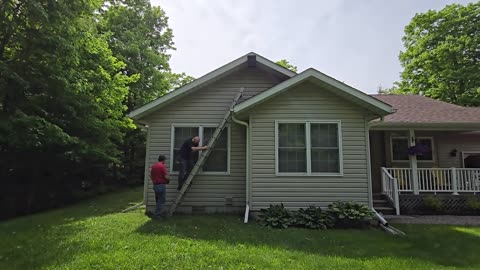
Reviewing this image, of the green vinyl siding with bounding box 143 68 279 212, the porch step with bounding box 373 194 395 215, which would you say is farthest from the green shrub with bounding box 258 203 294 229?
the porch step with bounding box 373 194 395 215

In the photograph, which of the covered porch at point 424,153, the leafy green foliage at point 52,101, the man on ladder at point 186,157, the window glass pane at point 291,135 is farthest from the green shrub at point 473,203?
the leafy green foliage at point 52,101

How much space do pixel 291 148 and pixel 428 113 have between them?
19.7 feet

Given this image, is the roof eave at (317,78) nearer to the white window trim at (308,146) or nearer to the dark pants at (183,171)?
the white window trim at (308,146)

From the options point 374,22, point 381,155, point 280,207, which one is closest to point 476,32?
point 374,22

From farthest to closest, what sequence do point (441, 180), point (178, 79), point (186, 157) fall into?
point (178, 79) < point (441, 180) < point (186, 157)

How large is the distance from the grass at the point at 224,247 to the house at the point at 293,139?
147cm

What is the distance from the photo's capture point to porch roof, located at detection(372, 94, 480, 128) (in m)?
9.72

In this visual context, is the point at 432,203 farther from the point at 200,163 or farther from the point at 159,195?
the point at 159,195

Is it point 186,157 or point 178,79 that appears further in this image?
point 178,79

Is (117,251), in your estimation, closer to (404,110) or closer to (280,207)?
(280,207)

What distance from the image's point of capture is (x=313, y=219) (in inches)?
290

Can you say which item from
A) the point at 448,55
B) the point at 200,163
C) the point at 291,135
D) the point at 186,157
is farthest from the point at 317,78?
the point at 448,55

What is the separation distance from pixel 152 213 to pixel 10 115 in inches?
248

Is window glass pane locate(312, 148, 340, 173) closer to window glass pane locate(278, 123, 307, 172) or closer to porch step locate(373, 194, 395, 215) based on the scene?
window glass pane locate(278, 123, 307, 172)
